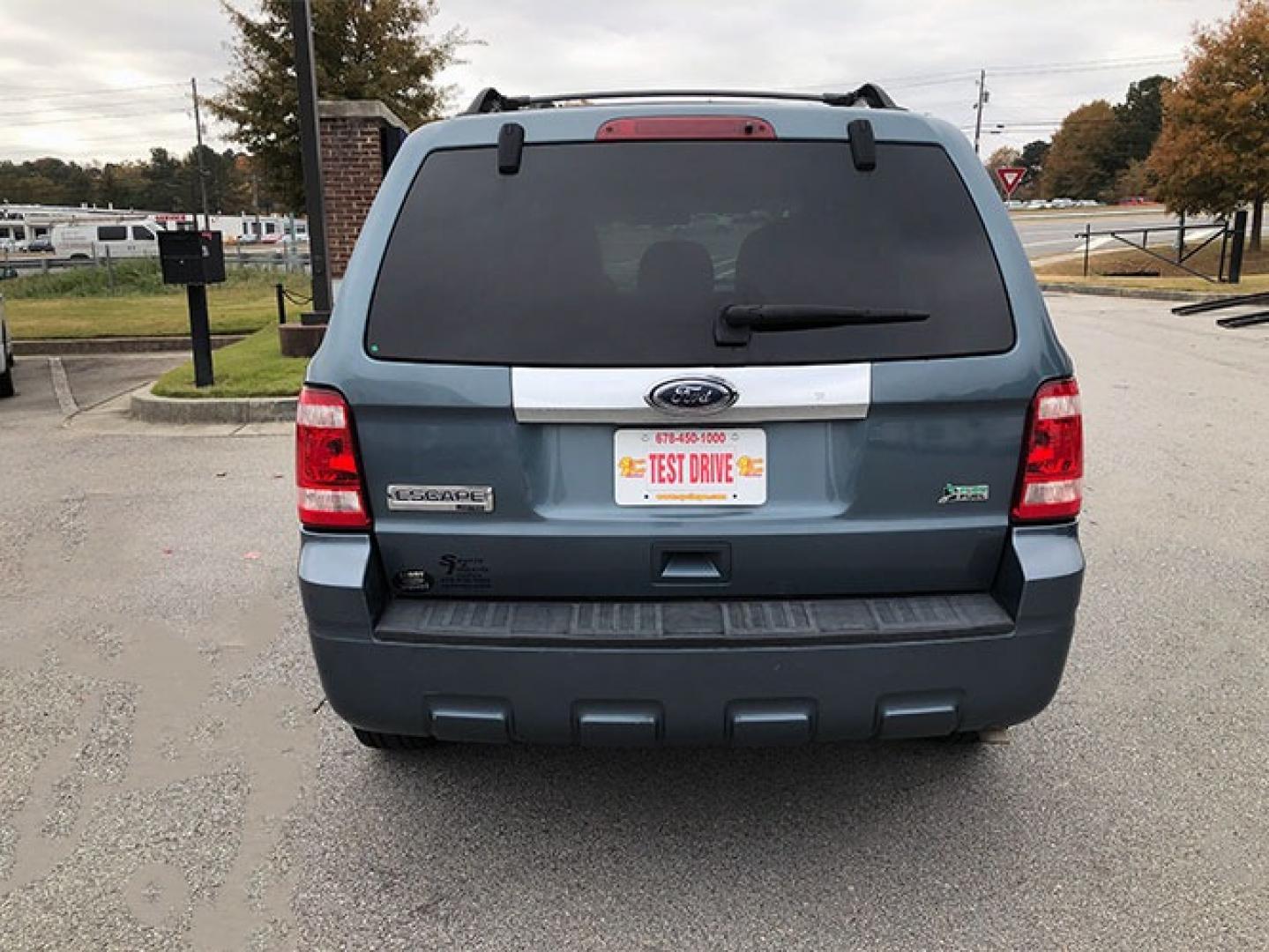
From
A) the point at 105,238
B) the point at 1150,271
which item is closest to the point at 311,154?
the point at 1150,271

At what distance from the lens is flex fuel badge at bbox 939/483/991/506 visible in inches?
98.3

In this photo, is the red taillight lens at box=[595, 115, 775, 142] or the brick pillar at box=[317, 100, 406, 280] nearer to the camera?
the red taillight lens at box=[595, 115, 775, 142]

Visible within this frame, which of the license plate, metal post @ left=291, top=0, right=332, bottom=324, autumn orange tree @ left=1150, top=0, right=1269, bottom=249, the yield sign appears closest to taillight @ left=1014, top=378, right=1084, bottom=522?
the license plate

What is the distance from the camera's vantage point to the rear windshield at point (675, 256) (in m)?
2.44

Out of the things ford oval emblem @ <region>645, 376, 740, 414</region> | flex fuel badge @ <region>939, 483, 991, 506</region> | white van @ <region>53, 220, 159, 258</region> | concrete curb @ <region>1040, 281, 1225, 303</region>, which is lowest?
concrete curb @ <region>1040, 281, 1225, 303</region>

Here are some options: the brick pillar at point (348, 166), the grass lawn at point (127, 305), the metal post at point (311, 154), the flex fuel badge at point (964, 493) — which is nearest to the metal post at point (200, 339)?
the metal post at point (311, 154)

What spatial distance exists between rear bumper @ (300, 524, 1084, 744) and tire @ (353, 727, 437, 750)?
634mm

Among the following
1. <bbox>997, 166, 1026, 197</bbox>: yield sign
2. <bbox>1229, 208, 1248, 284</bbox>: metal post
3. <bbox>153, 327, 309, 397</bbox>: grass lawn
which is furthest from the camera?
<bbox>997, 166, 1026, 197</bbox>: yield sign

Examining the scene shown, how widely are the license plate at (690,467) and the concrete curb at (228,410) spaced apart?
7.42 meters

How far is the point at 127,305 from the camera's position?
23000 mm

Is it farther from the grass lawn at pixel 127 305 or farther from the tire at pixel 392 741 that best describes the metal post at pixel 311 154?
the tire at pixel 392 741

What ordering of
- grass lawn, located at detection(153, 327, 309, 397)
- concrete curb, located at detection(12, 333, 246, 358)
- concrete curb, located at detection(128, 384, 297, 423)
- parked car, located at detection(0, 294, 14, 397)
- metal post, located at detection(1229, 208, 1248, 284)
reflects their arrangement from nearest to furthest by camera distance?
concrete curb, located at detection(128, 384, 297, 423), grass lawn, located at detection(153, 327, 309, 397), parked car, located at detection(0, 294, 14, 397), concrete curb, located at detection(12, 333, 246, 358), metal post, located at detection(1229, 208, 1248, 284)

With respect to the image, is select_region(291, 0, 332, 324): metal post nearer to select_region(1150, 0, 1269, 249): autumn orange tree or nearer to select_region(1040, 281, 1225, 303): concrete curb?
select_region(1040, 281, 1225, 303): concrete curb

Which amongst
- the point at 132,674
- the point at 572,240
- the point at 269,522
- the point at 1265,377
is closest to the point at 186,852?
the point at 132,674
